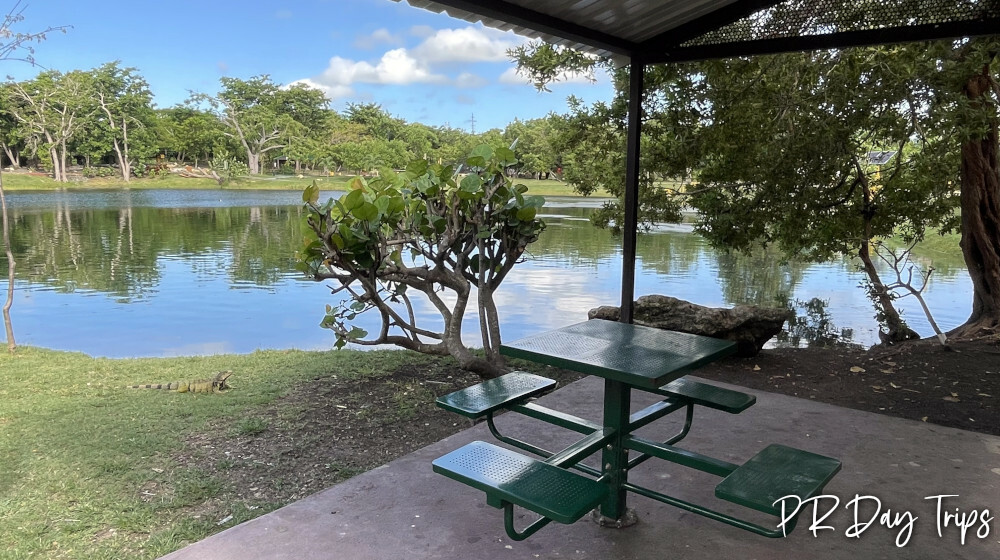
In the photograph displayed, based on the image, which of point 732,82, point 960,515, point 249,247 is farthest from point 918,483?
point 249,247

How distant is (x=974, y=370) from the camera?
430 centimetres

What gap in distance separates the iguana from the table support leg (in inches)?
125

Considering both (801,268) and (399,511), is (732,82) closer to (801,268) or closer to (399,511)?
(399,511)

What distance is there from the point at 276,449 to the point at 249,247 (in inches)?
461

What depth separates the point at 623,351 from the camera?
6.75 feet

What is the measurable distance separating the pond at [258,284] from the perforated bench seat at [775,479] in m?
2.64

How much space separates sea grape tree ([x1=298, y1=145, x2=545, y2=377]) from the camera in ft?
11.4

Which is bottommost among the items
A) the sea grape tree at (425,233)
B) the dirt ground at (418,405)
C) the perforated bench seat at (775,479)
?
the dirt ground at (418,405)

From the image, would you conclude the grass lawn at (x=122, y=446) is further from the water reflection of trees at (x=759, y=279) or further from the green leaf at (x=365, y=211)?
the water reflection of trees at (x=759, y=279)

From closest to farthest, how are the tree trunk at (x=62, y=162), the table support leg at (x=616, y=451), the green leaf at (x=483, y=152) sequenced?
the table support leg at (x=616, y=451) → the green leaf at (x=483, y=152) → the tree trunk at (x=62, y=162)

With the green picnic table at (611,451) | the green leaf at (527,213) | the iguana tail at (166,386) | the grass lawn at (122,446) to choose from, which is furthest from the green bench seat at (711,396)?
the iguana tail at (166,386)

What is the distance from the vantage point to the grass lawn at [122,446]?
86.4 inches

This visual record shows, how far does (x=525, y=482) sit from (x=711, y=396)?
40.6 inches

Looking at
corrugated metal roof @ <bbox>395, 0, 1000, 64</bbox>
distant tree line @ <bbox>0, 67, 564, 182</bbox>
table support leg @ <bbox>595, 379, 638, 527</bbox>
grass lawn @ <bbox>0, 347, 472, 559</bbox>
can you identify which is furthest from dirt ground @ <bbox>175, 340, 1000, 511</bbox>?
distant tree line @ <bbox>0, 67, 564, 182</bbox>
